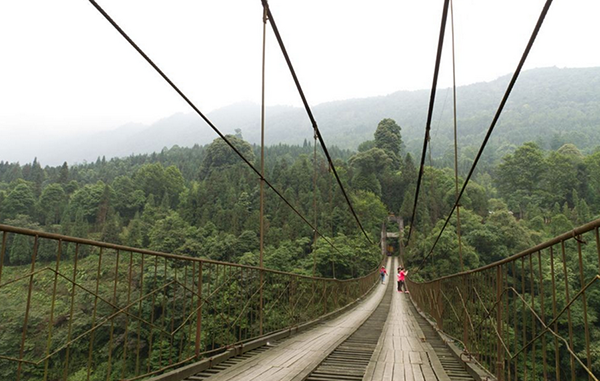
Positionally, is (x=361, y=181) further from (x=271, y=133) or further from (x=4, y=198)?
(x=271, y=133)

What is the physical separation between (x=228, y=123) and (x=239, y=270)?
199 meters

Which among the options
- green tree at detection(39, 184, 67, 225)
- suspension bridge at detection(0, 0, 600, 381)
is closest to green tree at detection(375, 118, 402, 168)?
green tree at detection(39, 184, 67, 225)

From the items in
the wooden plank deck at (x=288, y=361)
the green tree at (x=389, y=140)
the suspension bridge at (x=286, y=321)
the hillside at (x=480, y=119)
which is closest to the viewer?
the suspension bridge at (x=286, y=321)

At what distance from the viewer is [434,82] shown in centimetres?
335

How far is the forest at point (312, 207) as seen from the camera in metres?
30.2

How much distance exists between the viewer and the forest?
30.2m

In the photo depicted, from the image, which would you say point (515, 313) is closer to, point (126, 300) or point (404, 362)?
point (404, 362)

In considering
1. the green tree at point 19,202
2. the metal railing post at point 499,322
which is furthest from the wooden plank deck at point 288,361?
the green tree at point 19,202

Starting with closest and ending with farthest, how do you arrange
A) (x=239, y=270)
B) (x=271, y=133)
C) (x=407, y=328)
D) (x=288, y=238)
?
1. (x=239, y=270)
2. (x=407, y=328)
3. (x=288, y=238)
4. (x=271, y=133)

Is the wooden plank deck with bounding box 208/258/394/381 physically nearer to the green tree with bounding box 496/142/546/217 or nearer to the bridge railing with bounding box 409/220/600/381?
the bridge railing with bounding box 409/220/600/381

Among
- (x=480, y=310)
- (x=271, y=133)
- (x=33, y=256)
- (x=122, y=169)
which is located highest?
(x=271, y=133)

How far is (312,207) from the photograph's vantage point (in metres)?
46.9

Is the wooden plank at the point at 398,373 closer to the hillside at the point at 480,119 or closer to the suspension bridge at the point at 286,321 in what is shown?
the suspension bridge at the point at 286,321

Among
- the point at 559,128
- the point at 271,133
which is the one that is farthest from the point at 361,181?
the point at 271,133
